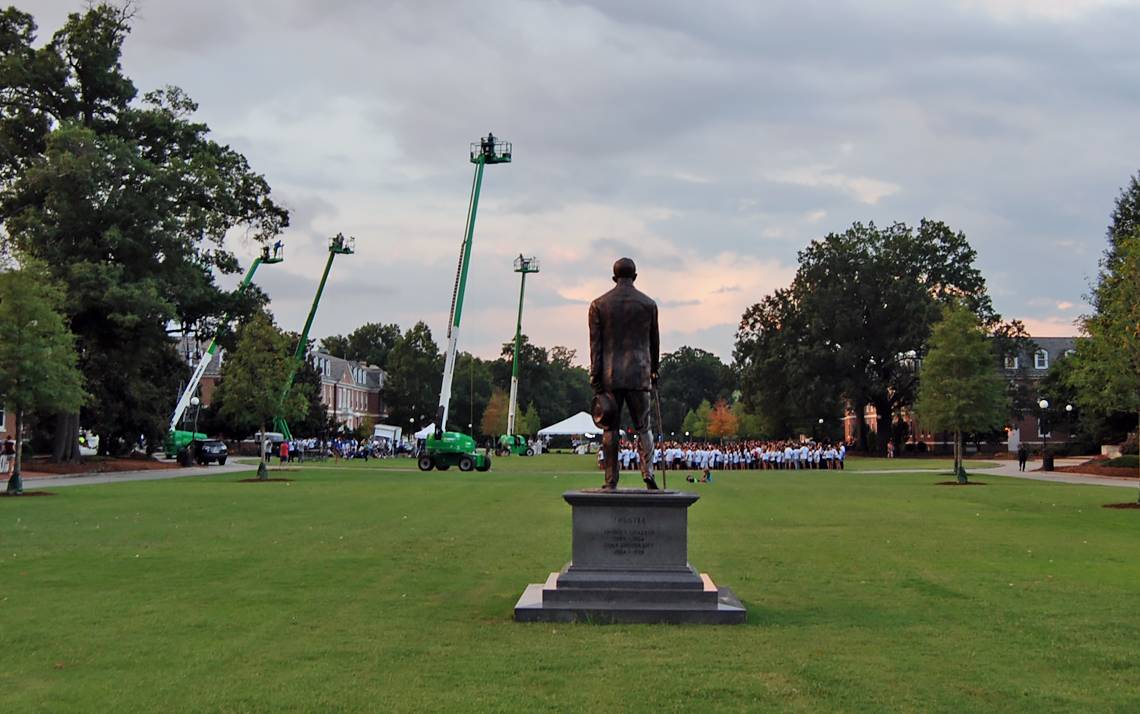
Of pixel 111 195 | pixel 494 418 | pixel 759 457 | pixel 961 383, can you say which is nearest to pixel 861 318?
pixel 759 457

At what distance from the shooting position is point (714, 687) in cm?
708

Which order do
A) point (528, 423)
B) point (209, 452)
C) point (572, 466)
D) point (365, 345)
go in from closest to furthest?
point (572, 466), point (209, 452), point (528, 423), point (365, 345)

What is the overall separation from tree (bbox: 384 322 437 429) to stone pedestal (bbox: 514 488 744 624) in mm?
116376

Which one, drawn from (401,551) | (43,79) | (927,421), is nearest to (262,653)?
(401,551)

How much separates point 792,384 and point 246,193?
4038cm

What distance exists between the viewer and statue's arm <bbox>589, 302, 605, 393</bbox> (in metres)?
11.0

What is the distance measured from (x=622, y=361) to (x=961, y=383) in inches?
1287

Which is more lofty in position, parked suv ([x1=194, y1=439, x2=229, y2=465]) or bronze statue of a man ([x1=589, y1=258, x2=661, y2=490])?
bronze statue of a man ([x1=589, y1=258, x2=661, y2=490])

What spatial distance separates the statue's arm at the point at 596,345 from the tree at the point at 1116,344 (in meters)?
18.6

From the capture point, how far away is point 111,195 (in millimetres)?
44312

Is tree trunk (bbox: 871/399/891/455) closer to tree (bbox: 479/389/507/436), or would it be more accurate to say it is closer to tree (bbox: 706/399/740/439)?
tree (bbox: 706/399/740/439)

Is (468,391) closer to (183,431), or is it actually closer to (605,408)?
(183,431)

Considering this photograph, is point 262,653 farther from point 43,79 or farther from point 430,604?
point 43,79

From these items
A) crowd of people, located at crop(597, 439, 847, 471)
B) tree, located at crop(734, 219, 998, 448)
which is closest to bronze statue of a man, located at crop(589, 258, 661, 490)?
crowd of people, located at crop(597, 439, 847, 471)
